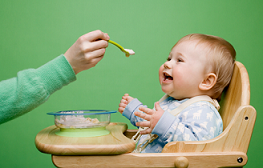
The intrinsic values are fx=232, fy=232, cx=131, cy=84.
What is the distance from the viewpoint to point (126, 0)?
4.83ft

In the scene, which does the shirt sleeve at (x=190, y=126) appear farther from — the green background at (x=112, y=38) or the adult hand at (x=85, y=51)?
the green background at (x=112, y=38)

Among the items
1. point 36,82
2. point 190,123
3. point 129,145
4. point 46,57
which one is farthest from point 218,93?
point 46,57

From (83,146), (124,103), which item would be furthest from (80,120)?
(124,103)

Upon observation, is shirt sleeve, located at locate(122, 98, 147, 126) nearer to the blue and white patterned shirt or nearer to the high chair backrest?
the blue and white patterned shirt

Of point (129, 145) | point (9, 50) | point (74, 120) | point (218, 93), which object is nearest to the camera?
point (129, 145)

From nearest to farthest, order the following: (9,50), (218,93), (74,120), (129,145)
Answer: (129,145) → (74,120) → (218,93) → (9,50)

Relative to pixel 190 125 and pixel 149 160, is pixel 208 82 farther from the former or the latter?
pixel 149 160

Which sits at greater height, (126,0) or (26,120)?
(126,0)

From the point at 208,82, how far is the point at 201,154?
0.31m

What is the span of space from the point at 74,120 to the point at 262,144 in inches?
51.6

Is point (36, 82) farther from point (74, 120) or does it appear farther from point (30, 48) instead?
point (30, 48)

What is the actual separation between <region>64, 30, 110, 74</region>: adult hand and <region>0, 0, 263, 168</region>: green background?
77 cm

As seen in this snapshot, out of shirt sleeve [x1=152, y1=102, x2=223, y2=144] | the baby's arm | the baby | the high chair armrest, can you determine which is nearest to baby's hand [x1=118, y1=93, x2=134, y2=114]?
the baby's arm

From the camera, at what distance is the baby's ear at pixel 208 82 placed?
0.79 metres
